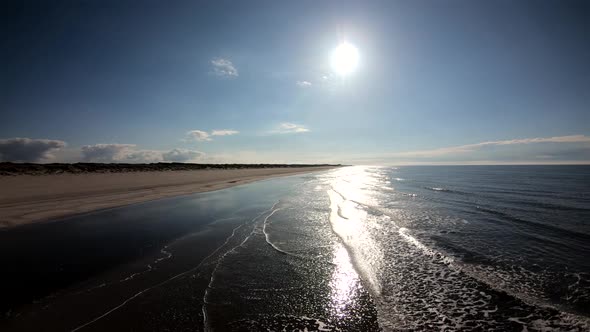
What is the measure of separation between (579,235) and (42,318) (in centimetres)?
1635

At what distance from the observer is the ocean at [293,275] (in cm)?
421

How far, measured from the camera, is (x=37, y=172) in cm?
3619

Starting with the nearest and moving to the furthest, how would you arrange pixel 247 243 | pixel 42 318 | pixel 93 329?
1. pixel 93 329
2. pixel 42 318
3. pixel 247 243

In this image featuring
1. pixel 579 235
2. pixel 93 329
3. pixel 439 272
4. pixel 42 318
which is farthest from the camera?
pixel 579 235

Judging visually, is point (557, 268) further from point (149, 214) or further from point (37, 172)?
point (37, 172)

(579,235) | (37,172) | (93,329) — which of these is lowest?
(579,235)

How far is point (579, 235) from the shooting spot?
9594 mm

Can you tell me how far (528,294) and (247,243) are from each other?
24.2 ft

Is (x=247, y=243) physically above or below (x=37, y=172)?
below

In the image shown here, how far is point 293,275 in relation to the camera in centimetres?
601

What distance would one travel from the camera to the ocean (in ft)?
13.8

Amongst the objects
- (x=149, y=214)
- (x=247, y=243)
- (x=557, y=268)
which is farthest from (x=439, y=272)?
(x=149, y=214)

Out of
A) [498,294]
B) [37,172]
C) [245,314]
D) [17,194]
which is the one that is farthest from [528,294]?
[37,172]

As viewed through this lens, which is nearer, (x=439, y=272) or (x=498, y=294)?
(x=498, y=294)
